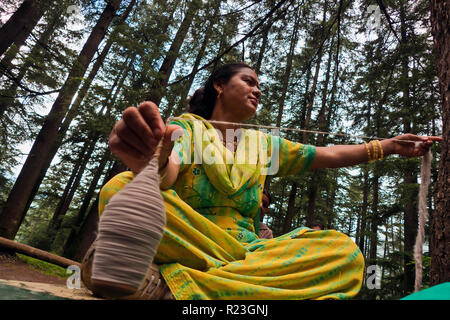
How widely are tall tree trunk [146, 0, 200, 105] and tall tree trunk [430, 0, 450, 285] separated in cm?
455

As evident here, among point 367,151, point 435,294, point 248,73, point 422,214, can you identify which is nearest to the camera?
point 435,294

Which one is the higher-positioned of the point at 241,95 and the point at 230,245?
the point at 241,95

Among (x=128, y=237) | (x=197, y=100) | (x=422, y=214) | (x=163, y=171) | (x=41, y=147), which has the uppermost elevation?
(x=41, y=147)

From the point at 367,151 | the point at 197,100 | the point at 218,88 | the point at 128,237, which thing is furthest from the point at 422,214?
the point at 128,237

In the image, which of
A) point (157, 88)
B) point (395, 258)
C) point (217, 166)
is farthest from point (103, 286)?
point (395, 258)

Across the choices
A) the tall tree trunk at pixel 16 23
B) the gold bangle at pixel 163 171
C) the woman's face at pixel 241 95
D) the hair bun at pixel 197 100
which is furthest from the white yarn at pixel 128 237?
the tall tree trunk at pixel 16 23

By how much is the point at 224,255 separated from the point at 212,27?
449cm

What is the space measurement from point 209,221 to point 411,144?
4.97 feet

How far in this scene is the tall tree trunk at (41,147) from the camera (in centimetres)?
680

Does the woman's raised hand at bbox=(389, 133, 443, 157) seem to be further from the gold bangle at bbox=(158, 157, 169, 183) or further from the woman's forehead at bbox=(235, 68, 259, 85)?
the gold bangle at bbox=(158, 157, 169, 183)

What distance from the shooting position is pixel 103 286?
63 cm

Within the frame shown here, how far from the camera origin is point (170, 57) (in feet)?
24.4

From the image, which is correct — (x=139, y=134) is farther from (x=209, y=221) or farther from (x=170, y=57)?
(x=170, y=57)
